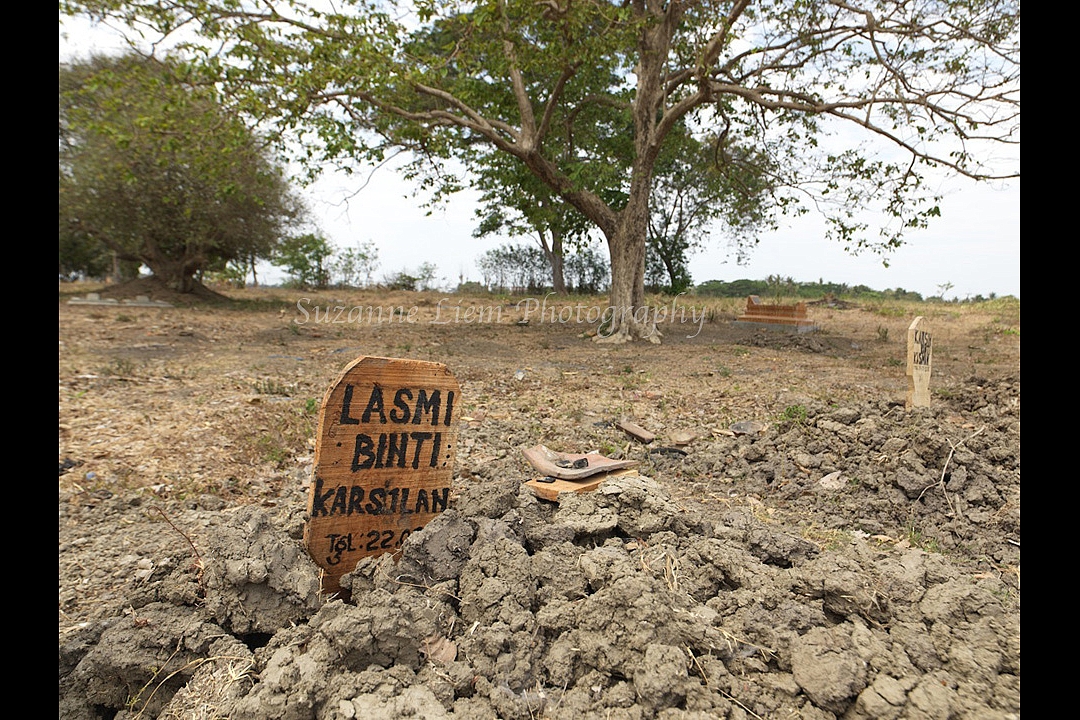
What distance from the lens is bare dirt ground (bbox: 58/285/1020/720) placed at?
1676mm

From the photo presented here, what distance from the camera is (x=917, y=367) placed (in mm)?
4891

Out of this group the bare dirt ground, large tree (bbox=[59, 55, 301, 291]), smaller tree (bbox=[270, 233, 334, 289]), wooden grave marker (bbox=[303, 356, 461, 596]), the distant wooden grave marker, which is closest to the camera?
the bare dirt ground

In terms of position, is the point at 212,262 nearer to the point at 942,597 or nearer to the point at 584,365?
the point at 584,365

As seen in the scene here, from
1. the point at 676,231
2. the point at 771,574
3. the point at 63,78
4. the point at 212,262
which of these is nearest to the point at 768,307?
the point at 676,231

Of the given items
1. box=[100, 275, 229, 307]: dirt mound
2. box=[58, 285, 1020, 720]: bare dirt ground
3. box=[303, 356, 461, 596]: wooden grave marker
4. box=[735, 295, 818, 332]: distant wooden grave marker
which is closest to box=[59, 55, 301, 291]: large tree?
box=[100, 275, 229, 307]: dirt mound

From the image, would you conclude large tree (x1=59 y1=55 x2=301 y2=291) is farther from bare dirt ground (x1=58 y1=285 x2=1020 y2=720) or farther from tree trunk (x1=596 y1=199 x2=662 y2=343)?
tree trunk (x1=596 y1=199 x2=662 y2=343)

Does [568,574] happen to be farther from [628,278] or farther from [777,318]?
[777,318]

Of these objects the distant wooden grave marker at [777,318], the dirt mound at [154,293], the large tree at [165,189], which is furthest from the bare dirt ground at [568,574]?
the dirt mound at [154,293]

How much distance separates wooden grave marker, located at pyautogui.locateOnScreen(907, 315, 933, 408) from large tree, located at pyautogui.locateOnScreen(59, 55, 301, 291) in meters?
9.90

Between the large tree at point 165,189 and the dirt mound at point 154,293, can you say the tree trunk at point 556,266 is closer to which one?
the large tree at point 165,189

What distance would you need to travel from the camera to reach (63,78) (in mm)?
14891

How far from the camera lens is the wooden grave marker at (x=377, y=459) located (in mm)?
2402
